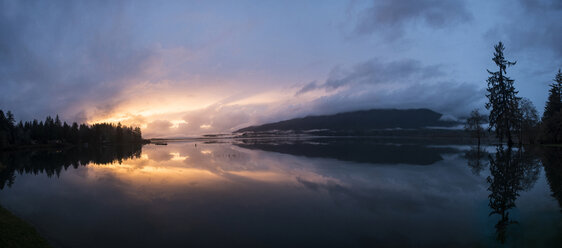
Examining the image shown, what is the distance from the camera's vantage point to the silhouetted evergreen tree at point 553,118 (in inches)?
1981

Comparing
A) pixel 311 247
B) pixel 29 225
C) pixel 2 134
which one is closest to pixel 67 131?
pixel 2 134

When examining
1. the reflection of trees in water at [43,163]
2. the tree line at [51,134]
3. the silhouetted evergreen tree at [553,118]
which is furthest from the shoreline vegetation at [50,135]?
the silhouetted evergreen tree at [553,118]

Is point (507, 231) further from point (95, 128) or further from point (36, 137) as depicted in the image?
point (95, 128)

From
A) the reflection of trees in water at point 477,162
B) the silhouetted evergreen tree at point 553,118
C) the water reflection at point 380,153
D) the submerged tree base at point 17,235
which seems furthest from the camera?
the silhouetted evergreen tree at point 553,118

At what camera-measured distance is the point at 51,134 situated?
449 ft

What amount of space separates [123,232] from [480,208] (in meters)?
17.5

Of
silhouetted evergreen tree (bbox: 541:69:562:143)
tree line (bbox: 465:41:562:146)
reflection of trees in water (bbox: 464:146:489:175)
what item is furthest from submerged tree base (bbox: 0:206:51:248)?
silhouetted evergreen tree (bbox: 541:69:562:143)

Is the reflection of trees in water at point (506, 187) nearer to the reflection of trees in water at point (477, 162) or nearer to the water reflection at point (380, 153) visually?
the reflection of trees in water at point (477, 162)

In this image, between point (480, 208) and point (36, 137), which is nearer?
Answer: point (480, 208)

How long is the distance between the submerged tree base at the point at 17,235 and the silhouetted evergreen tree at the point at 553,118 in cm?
7080

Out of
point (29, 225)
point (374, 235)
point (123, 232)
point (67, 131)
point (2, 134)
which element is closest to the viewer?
point (374, 235)

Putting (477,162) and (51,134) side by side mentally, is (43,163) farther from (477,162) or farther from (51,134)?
(51,134)

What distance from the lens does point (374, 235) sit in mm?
10820

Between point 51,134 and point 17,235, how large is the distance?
163645 mm
